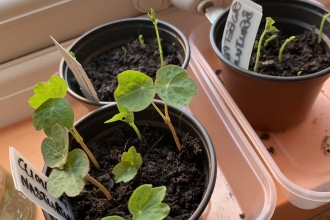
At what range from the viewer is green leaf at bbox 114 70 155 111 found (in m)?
0.50

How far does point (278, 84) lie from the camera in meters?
0.66

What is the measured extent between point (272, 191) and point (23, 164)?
413 mm

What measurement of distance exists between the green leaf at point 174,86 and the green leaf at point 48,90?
146 mm

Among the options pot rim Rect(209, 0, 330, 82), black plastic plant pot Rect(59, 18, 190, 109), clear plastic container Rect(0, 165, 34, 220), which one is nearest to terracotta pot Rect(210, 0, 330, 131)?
pot rim Rect(209, 0, 330, 82)

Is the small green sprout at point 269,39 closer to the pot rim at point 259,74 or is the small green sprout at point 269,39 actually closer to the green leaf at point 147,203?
the pot rim at point 259,74

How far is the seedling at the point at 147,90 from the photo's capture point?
497mm

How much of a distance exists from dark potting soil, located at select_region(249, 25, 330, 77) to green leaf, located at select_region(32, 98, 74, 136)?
44 cm

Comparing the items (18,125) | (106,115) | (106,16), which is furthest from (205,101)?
(18,125)

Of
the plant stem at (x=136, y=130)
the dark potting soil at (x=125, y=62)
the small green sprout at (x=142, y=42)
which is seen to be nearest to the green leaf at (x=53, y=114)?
the plant stem at (x=136, y=130)

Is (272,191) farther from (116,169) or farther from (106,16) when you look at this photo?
(106,16)

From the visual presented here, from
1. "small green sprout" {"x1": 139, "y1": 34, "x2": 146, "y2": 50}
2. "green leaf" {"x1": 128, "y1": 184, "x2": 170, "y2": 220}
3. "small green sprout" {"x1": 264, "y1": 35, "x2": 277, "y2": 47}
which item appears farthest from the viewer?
"small green sprout" {"x1": 139, "y1": 34, "x2": 146, "y2": 50}

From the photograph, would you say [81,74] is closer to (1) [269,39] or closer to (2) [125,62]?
(2) [125,62]

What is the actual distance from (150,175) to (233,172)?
205 mm

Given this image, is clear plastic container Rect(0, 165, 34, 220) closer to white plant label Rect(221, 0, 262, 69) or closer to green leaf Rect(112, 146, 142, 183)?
green leaf Rect(112, 146, 142, 183)
